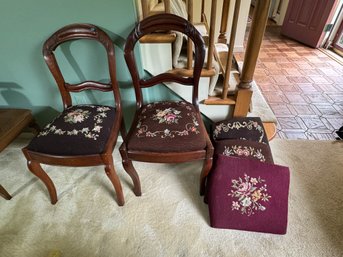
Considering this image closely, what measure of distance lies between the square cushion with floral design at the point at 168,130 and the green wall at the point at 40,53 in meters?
0.32

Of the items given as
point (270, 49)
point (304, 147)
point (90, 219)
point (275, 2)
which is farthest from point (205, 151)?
point (275, 2)

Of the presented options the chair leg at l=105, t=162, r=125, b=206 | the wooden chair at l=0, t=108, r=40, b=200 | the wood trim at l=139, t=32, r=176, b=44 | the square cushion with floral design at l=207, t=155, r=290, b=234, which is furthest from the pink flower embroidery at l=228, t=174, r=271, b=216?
the wooden chair at l=0, t=108, r=40, b=200

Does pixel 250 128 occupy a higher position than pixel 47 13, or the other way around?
pixel 47 13

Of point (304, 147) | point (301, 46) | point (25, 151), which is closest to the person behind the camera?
point (25, 151)

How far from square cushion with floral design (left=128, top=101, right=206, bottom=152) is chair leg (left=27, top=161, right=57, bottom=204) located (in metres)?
0.55

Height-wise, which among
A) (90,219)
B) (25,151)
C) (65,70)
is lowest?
(90,219)

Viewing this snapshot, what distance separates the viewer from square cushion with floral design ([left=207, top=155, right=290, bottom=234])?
1.06m

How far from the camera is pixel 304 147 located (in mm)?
1587

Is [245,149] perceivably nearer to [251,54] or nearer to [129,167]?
[251,54]

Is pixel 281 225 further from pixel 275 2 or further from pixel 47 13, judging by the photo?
pixel 275 2

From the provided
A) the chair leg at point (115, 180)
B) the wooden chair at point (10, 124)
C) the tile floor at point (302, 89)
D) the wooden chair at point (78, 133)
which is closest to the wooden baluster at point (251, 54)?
the tile floor at point (302, 89)

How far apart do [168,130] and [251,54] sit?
0.68 m

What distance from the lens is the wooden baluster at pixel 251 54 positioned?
1023 millimetres

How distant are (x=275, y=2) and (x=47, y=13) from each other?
15.6ft
